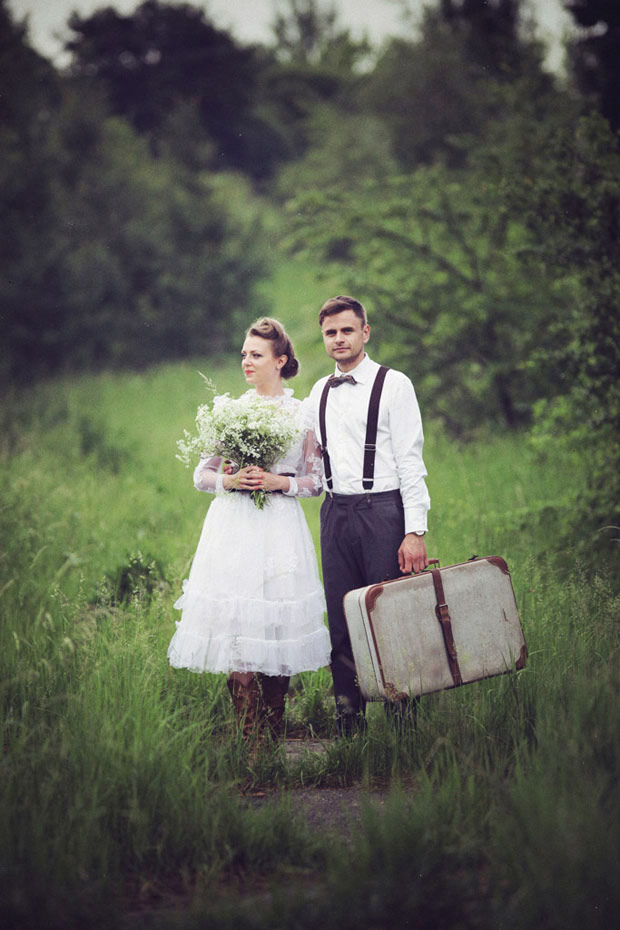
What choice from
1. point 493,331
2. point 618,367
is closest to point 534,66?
point 493,331

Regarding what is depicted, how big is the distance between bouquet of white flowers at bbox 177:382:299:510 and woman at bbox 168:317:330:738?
0.28 feet

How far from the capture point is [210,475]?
4309 mm

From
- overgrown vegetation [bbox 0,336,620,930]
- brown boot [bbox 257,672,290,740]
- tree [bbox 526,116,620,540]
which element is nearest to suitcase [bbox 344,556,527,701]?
overgrown vegetation [bbox 0,336,620,930]

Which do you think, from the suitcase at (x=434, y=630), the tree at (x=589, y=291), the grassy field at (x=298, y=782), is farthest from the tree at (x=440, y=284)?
the suitcase at (x=434, y=630)

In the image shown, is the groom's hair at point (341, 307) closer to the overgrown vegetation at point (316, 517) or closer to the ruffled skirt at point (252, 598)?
the ruffled skirt at point (252, 598)

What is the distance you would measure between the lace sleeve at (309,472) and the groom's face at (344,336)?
45 cm

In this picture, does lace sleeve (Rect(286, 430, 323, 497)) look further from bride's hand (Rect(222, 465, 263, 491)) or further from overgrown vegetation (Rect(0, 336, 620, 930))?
overgrown vegetation (Rect(0, 336, 620, 930))

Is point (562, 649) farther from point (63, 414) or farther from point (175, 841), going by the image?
point (63, 414)

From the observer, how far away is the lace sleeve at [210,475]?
14.0 ft

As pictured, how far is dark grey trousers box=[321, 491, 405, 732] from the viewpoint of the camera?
4160 millimetres

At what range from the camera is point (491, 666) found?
388 centimetres

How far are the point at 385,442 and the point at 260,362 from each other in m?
0.81

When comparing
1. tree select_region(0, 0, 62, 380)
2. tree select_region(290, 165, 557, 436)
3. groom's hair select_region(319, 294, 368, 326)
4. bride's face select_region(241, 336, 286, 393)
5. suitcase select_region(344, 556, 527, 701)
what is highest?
tree select_region(0, 0, 62, 380)

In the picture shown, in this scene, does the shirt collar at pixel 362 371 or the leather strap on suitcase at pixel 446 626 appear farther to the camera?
the shirt collar at pixel 362 371
